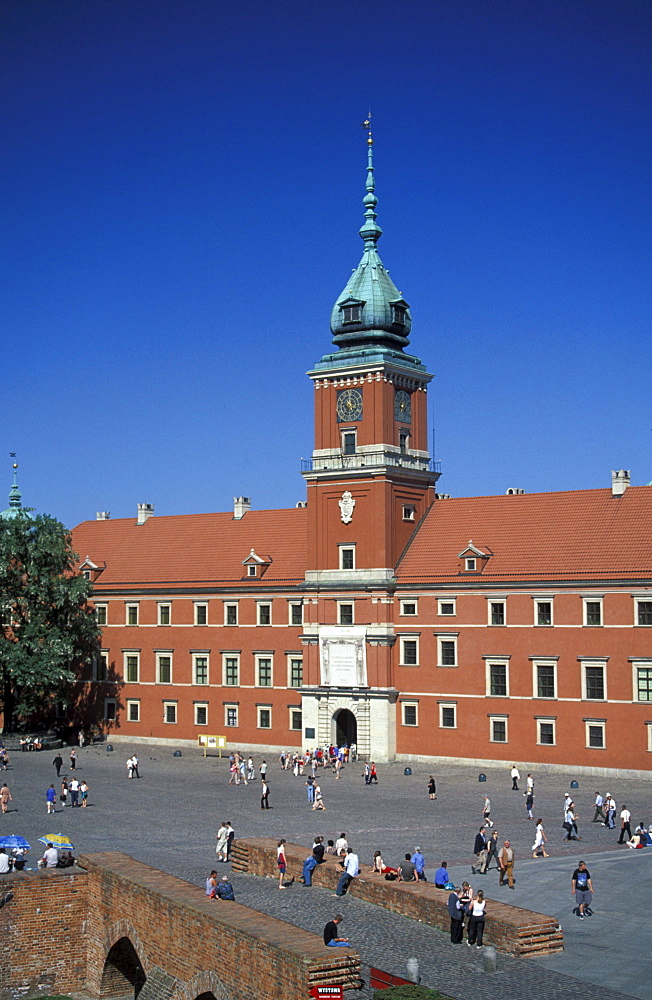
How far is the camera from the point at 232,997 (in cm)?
2545

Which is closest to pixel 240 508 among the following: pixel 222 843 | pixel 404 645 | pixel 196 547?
pixel 196 547

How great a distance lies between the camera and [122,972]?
32250 mm

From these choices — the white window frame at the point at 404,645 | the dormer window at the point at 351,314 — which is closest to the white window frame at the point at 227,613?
the white window frame at the point at 404,645

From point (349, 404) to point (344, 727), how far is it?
61.1 ft

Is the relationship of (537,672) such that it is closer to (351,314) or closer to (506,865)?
(351,314)

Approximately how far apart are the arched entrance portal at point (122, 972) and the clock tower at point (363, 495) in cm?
3462

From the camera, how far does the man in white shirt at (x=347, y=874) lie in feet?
108

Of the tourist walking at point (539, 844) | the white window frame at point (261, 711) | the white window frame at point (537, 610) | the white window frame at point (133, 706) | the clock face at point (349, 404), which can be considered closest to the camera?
the tourist walking at point (539, 844)

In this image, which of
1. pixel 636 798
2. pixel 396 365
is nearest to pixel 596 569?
pixel 636 798

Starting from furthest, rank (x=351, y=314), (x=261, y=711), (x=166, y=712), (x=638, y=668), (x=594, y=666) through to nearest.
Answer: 1. (x=166, y=712)
2. (x=261, y=711)
3. (x=351, y=314)
4. (x=594, y=666)
5. (x=638, y=668)

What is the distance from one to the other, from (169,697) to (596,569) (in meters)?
29.9

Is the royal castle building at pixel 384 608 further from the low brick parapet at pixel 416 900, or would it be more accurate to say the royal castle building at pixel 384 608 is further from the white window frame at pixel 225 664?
the low brick parapet at pixel 416 900

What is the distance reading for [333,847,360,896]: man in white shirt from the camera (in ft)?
108

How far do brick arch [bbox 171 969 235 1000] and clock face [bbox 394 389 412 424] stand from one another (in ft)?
152
